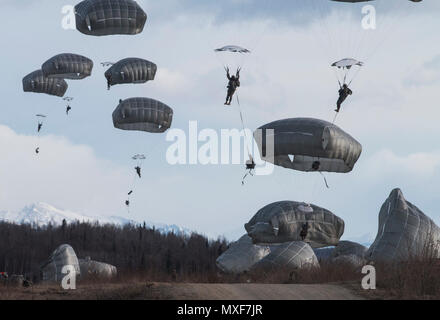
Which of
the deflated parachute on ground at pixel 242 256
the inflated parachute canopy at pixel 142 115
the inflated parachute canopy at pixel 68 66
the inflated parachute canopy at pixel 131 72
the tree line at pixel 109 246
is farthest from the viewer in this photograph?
the tree line at pixel 109 246

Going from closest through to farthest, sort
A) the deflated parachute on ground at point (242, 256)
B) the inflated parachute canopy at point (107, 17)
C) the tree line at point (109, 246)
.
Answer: the inflated parachute canopy at point (107, 17), the deflated parachute on ground at point (242, 256), the tree line at point (109, 246)

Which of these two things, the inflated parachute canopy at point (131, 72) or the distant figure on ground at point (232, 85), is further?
the inflated parachute canopy at point (131, 72)

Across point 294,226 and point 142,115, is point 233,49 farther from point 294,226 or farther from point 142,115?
point 294,226

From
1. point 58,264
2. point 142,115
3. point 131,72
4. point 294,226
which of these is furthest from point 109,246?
point 142,115

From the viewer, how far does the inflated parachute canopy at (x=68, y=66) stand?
61106mm

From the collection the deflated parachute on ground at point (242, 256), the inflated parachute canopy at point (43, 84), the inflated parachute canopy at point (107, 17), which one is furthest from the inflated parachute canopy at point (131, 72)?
the deflated parachute on ground at point (242, 256)

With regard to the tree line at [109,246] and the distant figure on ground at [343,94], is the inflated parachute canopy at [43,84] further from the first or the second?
the tree line at [109,246]

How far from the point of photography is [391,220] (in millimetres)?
42250

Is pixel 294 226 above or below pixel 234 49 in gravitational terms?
below

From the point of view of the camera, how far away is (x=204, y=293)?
77.2ft

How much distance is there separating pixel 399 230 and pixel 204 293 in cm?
2043

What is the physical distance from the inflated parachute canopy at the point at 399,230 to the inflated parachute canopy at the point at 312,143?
10.6 feet
